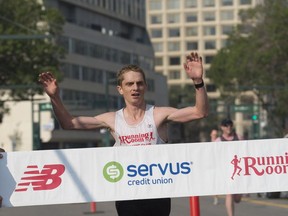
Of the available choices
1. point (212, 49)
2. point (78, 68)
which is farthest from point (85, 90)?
point (212, 49)

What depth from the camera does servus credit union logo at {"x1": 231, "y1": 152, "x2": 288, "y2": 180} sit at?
8.09 m

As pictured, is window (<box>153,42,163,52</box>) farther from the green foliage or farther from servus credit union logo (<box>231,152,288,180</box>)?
servus credit union logo (<box>231,152,288,180</box>)

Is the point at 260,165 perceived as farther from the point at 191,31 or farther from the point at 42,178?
the point at 191,31

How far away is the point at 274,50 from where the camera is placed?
7438cm

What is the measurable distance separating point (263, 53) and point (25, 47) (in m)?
25.6

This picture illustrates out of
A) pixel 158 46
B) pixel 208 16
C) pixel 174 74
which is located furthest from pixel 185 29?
pixel 174 74

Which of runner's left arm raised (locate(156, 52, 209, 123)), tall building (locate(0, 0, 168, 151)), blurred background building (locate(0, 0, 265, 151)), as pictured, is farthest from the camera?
tall building (locate(0, 0, 168, 151))

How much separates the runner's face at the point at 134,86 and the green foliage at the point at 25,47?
156 feet

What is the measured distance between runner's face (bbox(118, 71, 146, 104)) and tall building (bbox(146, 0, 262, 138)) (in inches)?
6036

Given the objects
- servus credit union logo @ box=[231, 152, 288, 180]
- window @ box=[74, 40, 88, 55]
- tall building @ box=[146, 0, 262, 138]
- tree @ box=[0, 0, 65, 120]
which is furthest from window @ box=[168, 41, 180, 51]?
servus credit union logo @ box=[231, 152, 288, 180]

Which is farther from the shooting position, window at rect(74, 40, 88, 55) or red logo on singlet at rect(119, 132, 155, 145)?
window at rect(74, 40, 88, 55)

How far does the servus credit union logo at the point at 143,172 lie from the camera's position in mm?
7875

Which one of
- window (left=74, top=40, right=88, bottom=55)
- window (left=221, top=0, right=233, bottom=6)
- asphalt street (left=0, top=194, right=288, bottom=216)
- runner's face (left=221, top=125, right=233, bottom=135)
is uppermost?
window (left=221, top=0, right=233, bottom=6)

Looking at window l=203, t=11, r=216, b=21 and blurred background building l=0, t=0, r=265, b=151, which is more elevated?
window l=203, t=11, r=216, b=21
